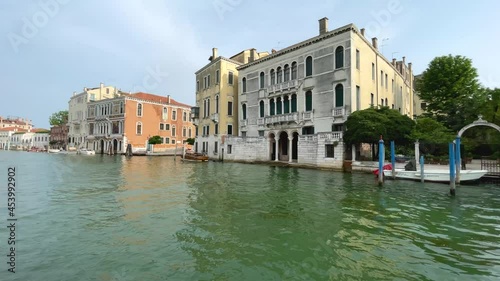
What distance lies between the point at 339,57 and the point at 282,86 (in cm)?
546

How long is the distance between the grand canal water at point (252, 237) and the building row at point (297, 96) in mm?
10638

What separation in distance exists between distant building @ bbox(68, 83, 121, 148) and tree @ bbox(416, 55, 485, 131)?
156 ft

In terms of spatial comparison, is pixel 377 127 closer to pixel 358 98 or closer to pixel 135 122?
pixel 358 98

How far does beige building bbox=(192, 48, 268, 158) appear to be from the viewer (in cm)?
2869

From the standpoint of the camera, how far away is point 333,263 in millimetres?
4082

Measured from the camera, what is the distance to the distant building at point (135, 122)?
4116 centimetres

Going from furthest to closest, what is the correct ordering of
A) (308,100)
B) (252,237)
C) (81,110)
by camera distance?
(81,110) < (308,100) < (252,237)

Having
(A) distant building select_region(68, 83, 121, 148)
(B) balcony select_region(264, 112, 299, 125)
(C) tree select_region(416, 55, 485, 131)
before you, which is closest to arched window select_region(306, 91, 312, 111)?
(B) balcony select_region(264, 112, 299, 125)

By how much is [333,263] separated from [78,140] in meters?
59.4

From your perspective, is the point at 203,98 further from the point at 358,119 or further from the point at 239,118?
the point at 358,119

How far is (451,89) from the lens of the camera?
2420cm

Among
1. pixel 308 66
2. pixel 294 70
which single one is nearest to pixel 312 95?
pixel 308 66

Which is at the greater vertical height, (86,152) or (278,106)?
(278,106)

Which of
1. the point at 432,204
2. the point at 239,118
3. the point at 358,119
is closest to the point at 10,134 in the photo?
the point at 239,118
